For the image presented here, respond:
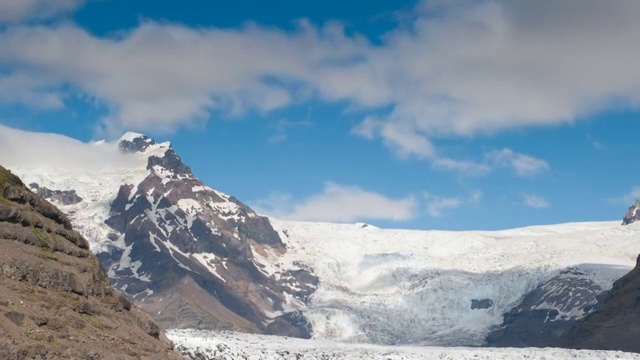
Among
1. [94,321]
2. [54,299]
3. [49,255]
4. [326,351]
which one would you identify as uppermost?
[49,255]

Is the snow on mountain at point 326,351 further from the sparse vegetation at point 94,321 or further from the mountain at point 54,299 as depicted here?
the sparse vegetation at point 94,321

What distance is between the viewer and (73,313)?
94.0 meters

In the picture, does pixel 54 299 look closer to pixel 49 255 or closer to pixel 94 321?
pixel 94 321

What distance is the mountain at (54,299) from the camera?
83.7 meters

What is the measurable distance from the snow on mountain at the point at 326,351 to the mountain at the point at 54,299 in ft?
129

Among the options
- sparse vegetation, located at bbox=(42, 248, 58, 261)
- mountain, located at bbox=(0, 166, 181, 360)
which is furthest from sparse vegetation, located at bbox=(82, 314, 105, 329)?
sparse vegetation, located at bbox=(42, 248, 58, 261)

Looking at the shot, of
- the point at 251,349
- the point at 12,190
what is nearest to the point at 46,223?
the point at 12,190

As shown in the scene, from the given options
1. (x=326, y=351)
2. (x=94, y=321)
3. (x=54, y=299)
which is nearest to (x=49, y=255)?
(x=94, y=321)

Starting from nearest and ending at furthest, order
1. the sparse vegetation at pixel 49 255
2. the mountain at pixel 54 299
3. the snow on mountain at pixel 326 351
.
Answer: the mountain at pixel 54 299 → the sparse vegetation at pixel 49 255 → the snow on mountain at pixel 326 351

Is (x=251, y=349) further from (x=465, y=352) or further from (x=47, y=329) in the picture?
(x=47, y=329)

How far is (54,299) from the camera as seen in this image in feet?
308

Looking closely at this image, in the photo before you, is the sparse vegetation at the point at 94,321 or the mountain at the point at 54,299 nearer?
the mountain at the point at 54,299

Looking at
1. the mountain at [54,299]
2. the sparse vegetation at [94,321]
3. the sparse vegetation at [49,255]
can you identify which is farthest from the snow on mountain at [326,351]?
the sparse vegetation at [94,321]

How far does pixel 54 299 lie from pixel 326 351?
96.2 metres
